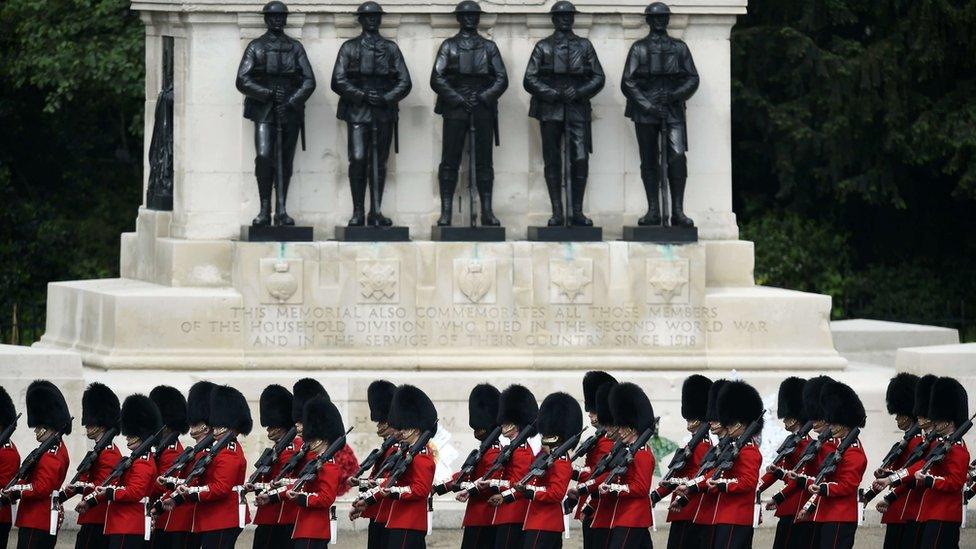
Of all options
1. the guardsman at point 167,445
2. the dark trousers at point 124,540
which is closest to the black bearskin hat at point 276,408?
the guardsman at point 167,445

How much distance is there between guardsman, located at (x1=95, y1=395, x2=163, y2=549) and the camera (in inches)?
845

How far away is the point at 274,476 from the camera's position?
2162 cm

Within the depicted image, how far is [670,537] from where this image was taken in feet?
74.0

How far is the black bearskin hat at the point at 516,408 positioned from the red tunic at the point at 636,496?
3.24ft

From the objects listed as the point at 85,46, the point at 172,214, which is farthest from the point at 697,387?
the point at 85,46

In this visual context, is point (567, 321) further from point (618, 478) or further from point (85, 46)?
point (85, 46)

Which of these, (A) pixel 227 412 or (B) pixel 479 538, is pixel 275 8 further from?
(B) pixel 479 538

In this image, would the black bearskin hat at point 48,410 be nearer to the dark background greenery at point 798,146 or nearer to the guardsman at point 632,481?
the guardsman at point 632,481

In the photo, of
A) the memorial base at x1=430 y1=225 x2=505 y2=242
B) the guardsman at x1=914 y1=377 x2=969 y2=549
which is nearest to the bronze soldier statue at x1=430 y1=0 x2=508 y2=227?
the memorial base at x1=430 y1=225 x2=505 y2=242

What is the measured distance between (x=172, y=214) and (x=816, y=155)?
13877 mm

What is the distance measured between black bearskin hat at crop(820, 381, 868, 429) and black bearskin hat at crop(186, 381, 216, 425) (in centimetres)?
498

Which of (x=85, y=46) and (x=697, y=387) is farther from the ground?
(x=85, y=46)

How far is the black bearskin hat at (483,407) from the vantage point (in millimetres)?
22328

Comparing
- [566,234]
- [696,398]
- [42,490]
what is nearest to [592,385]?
→ [696,398]
